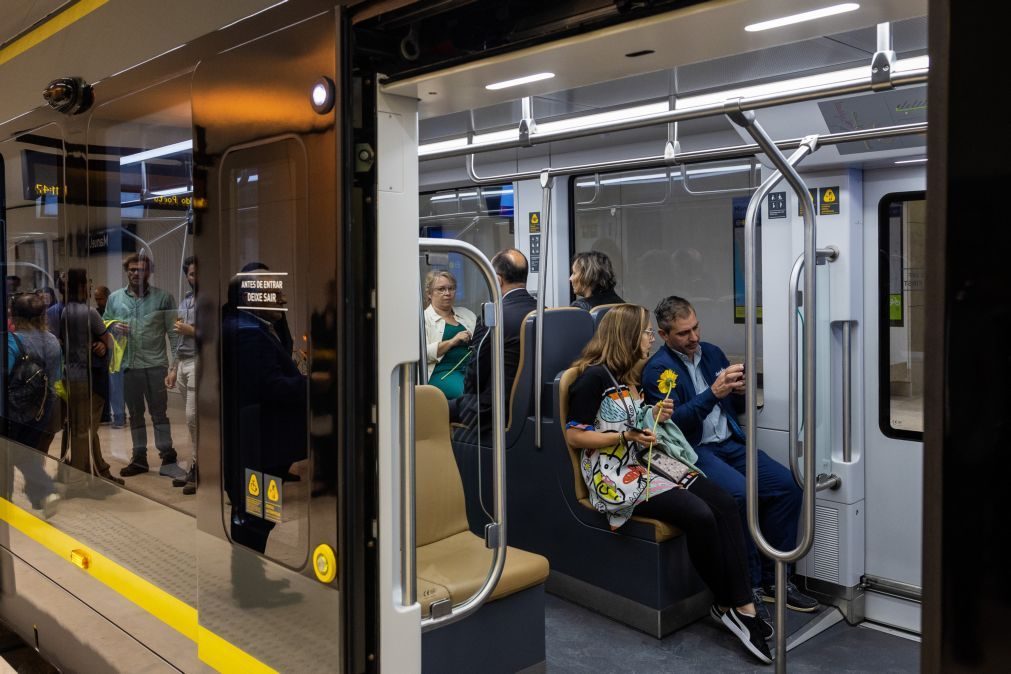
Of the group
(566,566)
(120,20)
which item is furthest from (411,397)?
(566,566)

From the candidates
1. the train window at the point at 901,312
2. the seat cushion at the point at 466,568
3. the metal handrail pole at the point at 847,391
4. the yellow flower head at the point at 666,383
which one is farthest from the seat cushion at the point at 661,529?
the train window at the point at 901,312

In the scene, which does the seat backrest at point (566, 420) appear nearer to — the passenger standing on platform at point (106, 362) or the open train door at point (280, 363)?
the passenger standing on platform at point (106, 362)

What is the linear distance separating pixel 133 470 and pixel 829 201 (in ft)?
11.1

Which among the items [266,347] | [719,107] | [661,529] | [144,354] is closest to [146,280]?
[144,354]

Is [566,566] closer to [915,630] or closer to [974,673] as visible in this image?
[915,630]

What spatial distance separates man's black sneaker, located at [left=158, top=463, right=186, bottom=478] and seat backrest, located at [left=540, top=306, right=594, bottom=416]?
9.08ft

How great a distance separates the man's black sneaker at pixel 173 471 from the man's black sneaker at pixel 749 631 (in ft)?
8.90

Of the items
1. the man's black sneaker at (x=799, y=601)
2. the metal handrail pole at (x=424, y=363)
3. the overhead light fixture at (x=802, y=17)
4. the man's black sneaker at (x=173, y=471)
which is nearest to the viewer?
the overhead light fixture at (x=802, y=17)

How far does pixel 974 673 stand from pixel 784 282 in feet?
12.9

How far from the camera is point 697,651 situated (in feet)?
14.1

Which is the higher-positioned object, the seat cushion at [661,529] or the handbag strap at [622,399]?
the handbag strap at [622,399]

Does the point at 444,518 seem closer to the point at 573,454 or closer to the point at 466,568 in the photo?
the point at 466,568

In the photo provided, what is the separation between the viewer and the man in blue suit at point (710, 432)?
4.82m

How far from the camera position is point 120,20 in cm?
293
